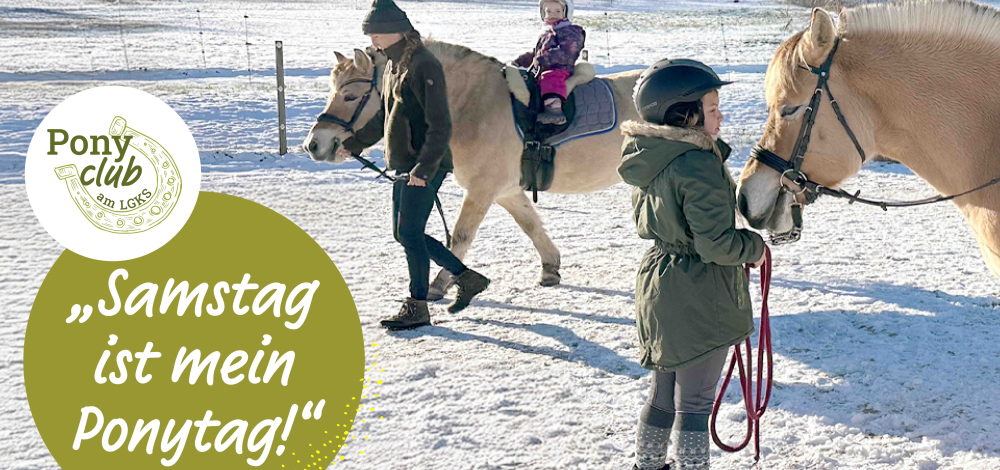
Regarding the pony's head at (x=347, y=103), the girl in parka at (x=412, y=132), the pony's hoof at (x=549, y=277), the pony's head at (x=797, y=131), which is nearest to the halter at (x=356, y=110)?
the pony's head at (x=347, y=103)

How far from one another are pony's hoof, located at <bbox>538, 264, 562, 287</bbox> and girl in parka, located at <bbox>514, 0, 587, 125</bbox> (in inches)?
44.6

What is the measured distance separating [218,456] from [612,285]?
3.23m

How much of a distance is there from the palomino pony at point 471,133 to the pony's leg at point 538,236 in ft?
0.89

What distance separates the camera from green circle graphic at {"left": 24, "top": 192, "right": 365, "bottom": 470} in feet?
12.5

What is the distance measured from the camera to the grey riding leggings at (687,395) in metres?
2.96

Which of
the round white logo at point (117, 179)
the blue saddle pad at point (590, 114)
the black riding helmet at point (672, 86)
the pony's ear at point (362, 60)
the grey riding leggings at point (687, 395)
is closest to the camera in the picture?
the black riding helmet at point (672, 86)

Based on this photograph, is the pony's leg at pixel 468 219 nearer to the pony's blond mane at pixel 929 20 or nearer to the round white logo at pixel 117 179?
the round white logo at pixel 117 179

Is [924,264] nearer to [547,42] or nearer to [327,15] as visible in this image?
[547,42]

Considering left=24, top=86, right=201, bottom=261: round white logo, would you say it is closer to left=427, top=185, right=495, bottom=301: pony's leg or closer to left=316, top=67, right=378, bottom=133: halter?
left=316, top=67, right=378, bottom=133: halter

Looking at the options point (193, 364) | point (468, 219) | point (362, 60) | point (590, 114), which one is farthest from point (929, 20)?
point (193, 364)

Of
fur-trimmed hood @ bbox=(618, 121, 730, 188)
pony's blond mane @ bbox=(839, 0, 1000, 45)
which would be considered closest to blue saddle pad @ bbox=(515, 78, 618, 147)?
pony's blond mane @ bbox=(839, 0, 1000, 45)

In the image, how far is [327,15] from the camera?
3909 cm

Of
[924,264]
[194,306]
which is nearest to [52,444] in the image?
[194,306]

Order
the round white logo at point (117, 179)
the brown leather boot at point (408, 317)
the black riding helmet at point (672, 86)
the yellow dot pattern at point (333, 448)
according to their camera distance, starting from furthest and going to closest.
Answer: the round white logo at point (117, 179), the brown leather boot at point (408, 317), the yellow dot pattern at point (333, 448), the black riding helmet at point (672, 86)
